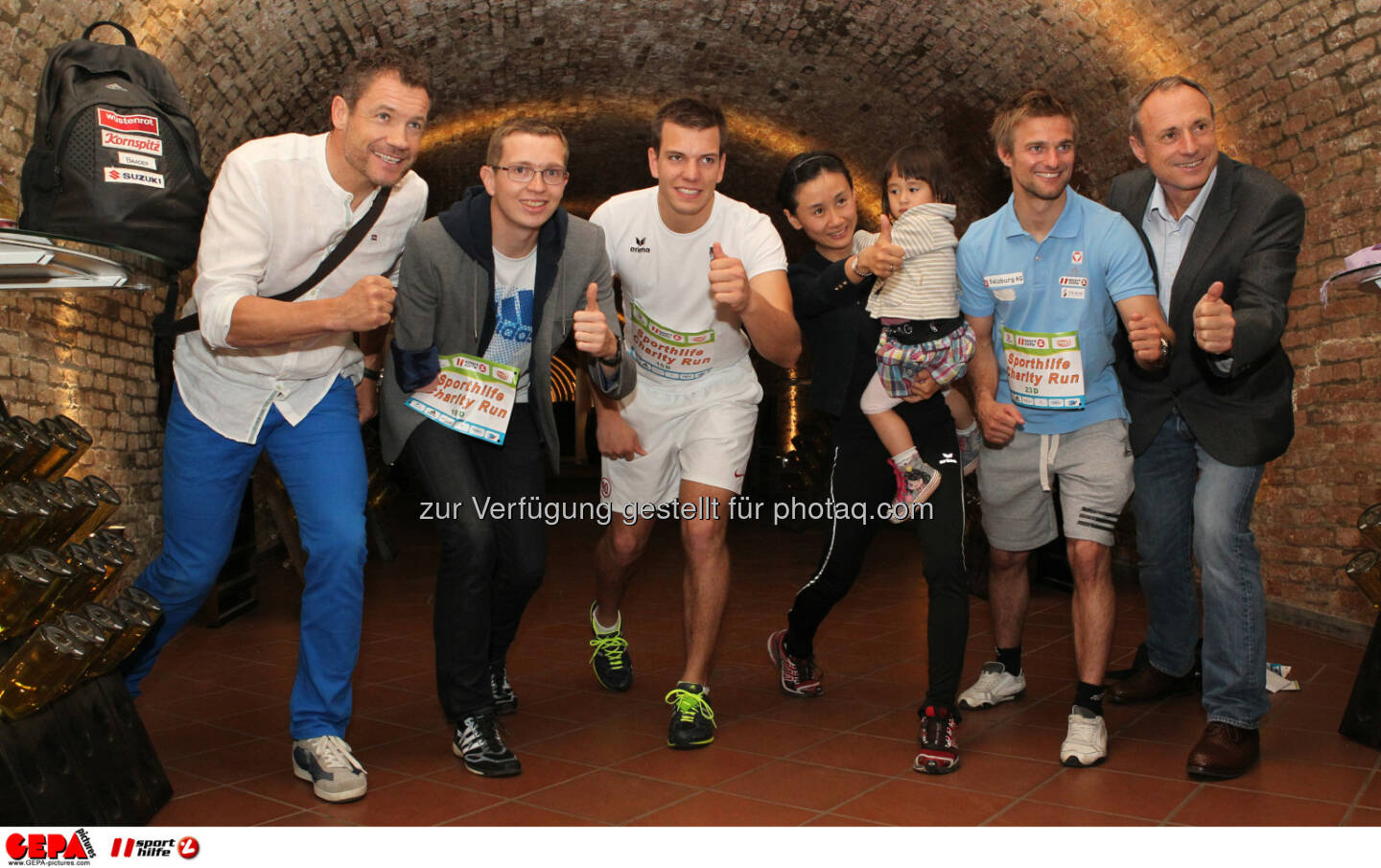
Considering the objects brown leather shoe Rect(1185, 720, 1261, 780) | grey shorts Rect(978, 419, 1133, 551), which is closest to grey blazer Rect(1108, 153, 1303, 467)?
grey shorts Rect(978, 419, 1133, 551)

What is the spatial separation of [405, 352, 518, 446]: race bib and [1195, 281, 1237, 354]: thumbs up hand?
Answer: 1805 mm

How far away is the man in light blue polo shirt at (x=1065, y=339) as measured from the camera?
3385mm

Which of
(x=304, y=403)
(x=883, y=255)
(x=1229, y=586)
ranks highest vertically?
(x=883, y=255)

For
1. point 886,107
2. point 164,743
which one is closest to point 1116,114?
point 886,107

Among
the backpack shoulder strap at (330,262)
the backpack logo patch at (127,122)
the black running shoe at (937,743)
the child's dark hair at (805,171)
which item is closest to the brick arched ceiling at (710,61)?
the backpack logo patch at (127,122)

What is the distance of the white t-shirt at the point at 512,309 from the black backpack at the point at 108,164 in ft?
3.04

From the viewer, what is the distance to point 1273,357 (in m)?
3.35

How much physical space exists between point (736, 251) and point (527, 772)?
1.64m

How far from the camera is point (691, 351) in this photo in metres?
3.85

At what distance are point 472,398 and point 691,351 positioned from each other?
810 mm
